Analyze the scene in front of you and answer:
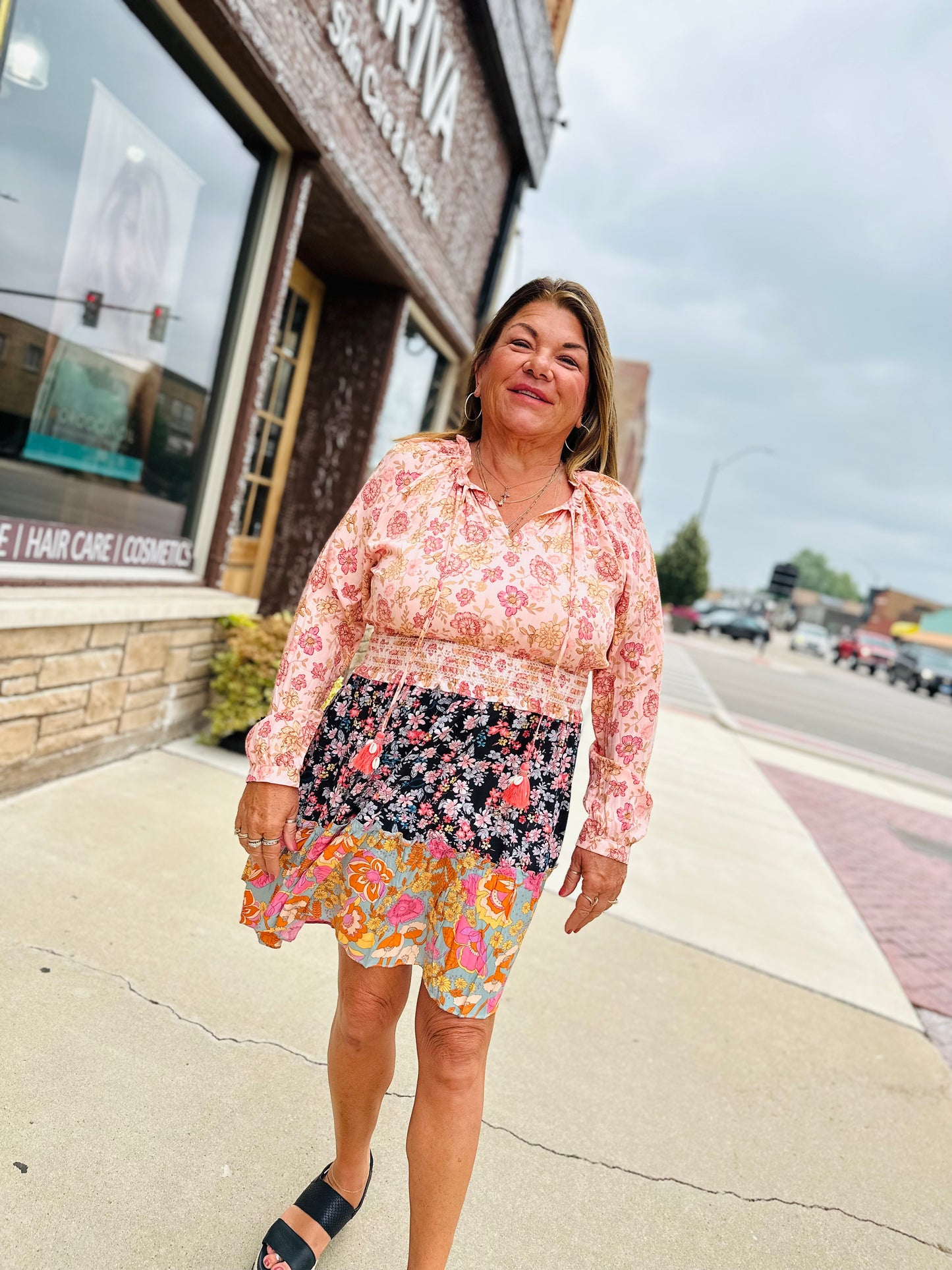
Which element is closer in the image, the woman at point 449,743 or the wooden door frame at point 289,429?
the woman at point 449,743

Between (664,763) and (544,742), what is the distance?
19.5 feet

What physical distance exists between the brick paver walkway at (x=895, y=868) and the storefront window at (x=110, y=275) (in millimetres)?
3837

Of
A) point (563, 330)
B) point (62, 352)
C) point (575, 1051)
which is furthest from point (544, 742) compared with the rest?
point (62, 352)

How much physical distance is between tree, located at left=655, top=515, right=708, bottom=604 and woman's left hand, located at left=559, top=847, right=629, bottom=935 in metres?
38.5

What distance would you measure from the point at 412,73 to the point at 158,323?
232cm

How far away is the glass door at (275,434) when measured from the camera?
545 centimetres

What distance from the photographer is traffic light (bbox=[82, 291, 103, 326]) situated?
3.47 m

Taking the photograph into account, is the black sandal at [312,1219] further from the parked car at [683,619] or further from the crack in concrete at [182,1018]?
the parked car at [683,619]

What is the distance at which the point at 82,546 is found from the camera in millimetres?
3625

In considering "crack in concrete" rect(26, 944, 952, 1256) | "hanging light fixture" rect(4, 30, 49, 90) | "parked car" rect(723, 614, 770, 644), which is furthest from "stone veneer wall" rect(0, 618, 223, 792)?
"parked car" rect(723, 614, 770, 644)

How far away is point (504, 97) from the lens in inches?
263

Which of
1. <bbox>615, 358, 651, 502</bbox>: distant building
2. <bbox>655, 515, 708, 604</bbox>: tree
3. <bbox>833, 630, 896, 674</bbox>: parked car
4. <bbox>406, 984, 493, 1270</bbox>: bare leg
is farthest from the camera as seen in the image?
<bbox>655, 515, 708, 604</bbox>: tree

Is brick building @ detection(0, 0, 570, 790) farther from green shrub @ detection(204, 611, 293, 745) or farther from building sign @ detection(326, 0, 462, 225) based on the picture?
green shrub @ detection(204, 611, 293, 745)

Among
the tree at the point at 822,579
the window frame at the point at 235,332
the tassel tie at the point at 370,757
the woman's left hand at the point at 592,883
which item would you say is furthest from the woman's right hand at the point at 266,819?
the tree at the point at 822,579
